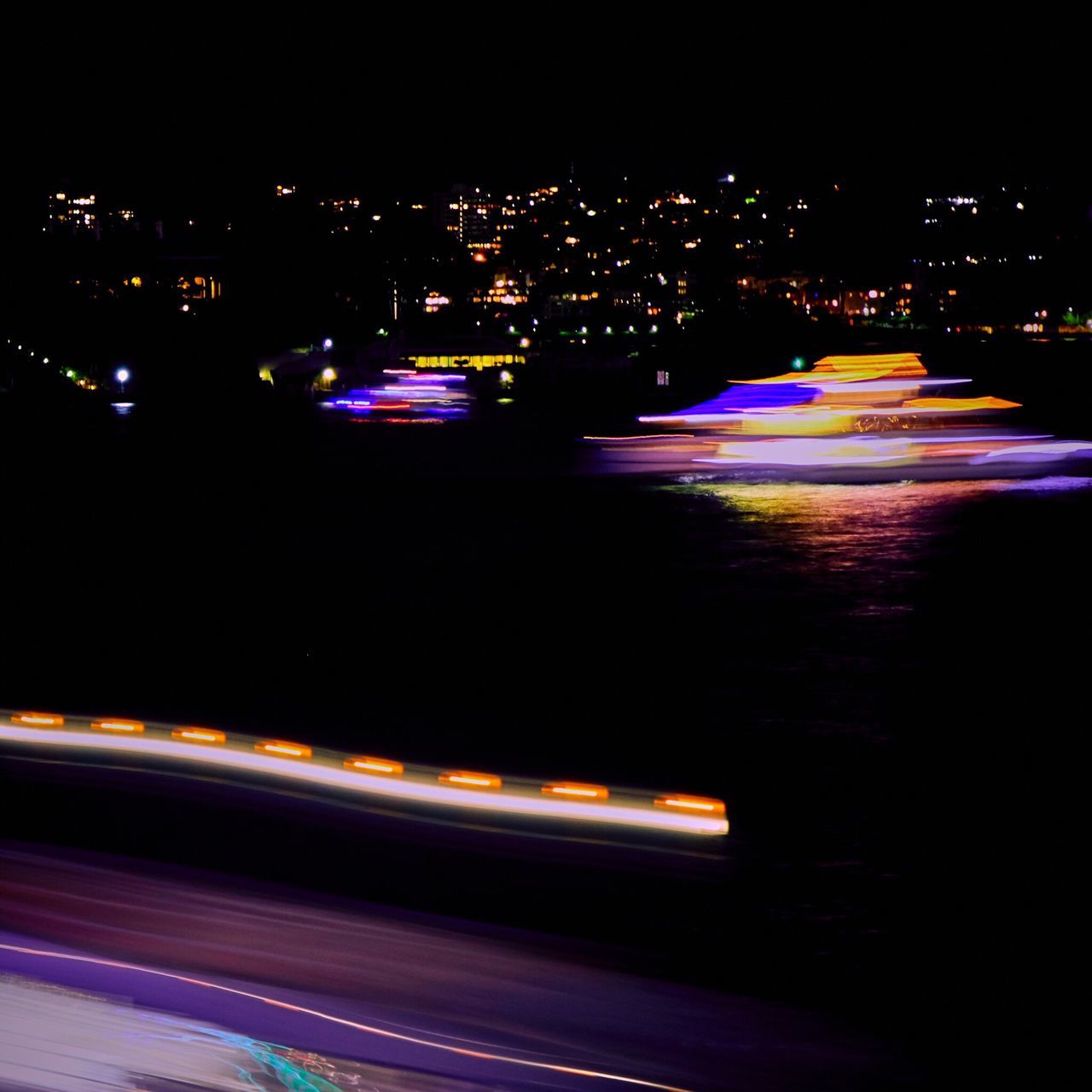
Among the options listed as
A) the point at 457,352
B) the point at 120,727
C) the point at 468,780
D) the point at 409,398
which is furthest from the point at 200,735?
the point at 457,352

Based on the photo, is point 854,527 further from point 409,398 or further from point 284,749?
point 409,398

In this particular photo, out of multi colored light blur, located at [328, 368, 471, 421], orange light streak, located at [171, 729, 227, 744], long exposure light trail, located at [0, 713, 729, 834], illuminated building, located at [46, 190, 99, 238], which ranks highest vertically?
illuminated building, located at [46, 190, 99, 238]

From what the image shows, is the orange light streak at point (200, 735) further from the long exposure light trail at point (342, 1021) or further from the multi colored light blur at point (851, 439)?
the multi colored light blur at point (851, 439)

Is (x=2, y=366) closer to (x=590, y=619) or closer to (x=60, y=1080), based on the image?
(x=590, y=619)

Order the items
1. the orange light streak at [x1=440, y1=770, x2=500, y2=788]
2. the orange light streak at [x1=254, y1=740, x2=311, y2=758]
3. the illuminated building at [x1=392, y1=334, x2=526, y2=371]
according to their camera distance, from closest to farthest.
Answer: the orange light streak at [x1=440, y1=770, x2=500, y2=788], the orange light streak at [x1=254, y1=740, x2=311, y2=758], the illuminated building at [x1=392, y1=334, x2=526, y2=371]

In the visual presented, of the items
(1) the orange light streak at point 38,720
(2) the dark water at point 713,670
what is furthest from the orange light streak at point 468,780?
(1) the orange light streak at point 38,720

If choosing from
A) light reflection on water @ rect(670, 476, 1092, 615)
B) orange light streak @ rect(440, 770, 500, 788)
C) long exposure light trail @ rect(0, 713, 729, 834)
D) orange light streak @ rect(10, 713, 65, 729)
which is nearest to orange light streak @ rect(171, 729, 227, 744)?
long exposure light trail @ rect(0, 713, 729, 834)

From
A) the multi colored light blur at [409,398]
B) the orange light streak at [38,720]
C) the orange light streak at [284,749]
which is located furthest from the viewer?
the multi colored light blur at [409,398]

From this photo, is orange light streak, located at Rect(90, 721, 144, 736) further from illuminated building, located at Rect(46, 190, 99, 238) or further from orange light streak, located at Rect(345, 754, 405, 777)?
illuminated building, located at Rect(46, 190, 99, 238)
